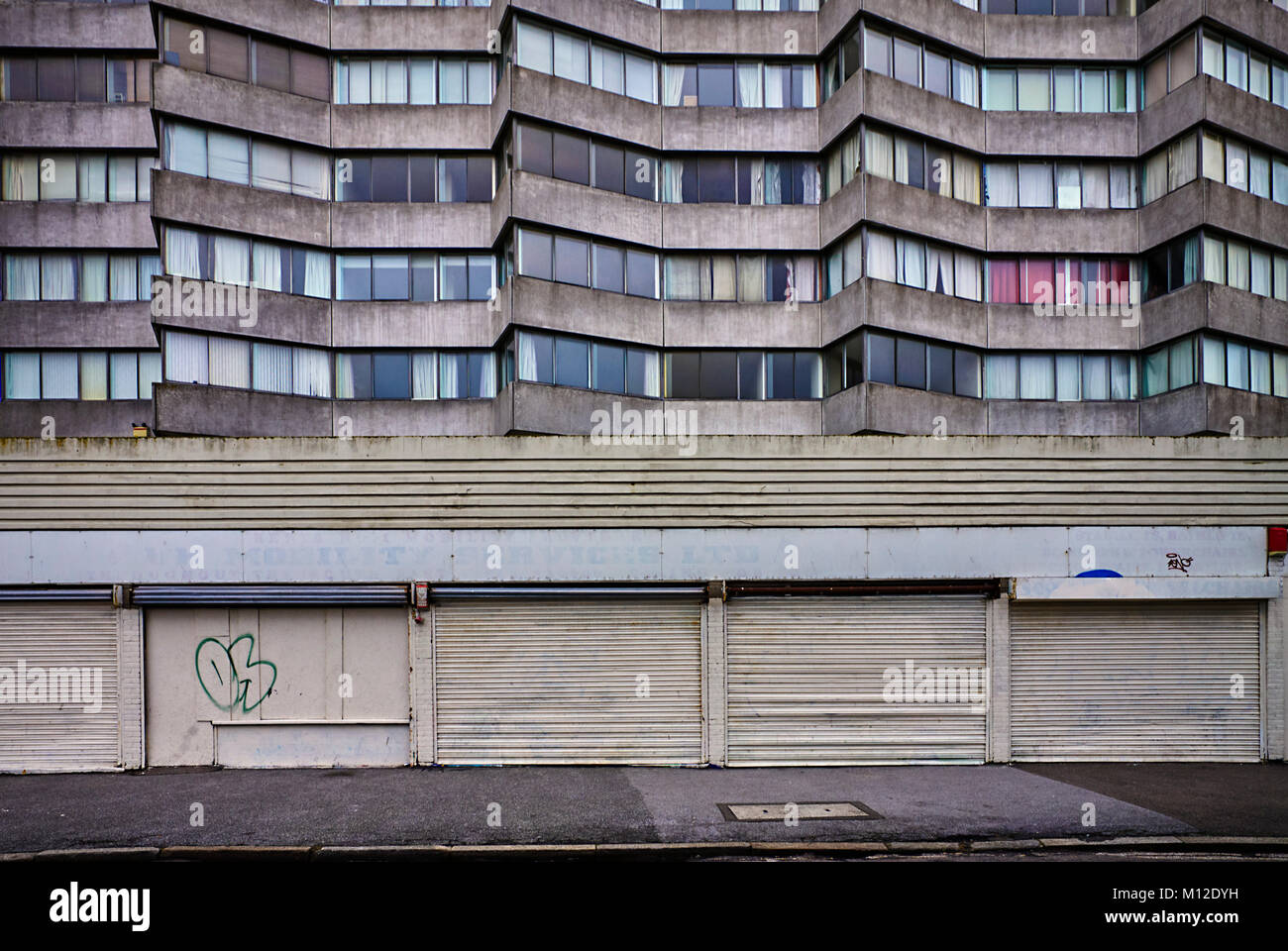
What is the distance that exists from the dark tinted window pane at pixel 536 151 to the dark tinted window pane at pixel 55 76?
17.4 metres

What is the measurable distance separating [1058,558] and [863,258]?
15944mm

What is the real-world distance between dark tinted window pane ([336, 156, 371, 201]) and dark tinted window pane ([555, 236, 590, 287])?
7564 mm

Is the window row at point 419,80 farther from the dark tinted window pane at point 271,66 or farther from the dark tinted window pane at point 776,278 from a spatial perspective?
the dark tinted window pane at point 776,278

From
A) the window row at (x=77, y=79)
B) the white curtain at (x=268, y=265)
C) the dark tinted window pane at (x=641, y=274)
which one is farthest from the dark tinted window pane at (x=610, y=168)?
the window row at (x=77, y=79)

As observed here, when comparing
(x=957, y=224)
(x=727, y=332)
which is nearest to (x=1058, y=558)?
(x=727, y=332)

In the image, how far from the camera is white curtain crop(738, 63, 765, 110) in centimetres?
2845

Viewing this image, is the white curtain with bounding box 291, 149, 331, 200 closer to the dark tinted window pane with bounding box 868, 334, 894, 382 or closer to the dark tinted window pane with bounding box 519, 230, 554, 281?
the dark tinted window pane with bounding box 519, 230, 554, 281

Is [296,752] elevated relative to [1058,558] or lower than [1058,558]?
lower

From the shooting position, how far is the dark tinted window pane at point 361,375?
28734 millimetres

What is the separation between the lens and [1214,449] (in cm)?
1276

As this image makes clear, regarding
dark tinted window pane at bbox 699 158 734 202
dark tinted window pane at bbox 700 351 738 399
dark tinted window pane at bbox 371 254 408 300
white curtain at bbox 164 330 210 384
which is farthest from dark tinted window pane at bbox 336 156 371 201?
dark tinted window pane at bbox 700 351 738 399

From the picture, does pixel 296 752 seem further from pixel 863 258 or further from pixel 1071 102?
pixel 1071 102

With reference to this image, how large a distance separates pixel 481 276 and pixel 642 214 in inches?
238

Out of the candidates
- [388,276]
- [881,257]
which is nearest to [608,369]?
[388,276]
